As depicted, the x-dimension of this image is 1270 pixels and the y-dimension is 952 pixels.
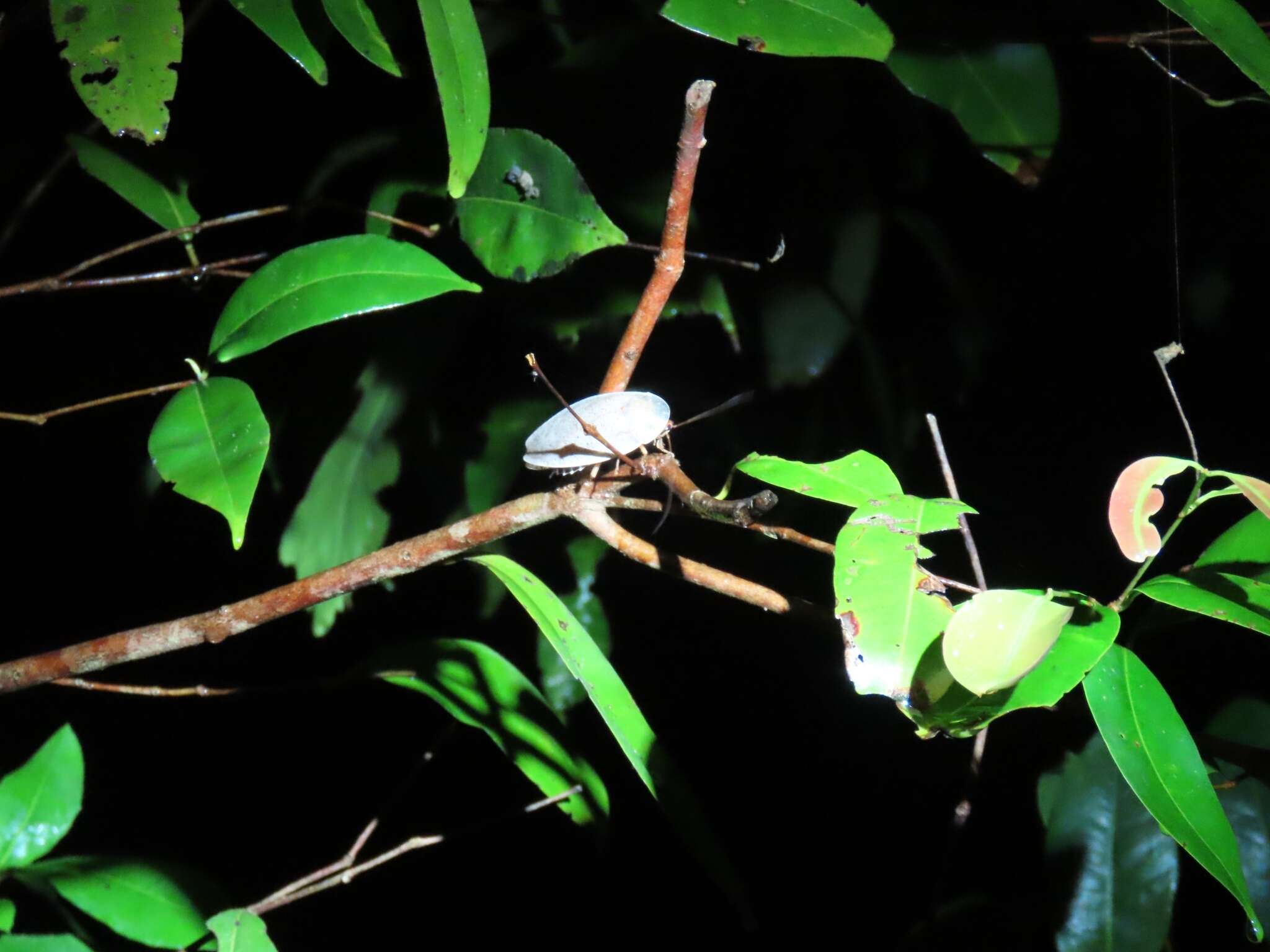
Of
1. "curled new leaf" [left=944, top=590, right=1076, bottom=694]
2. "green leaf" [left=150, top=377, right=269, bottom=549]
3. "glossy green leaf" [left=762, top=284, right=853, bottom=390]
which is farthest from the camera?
"glossy green leaf" [left=762, top=284, right=853, bottom=390]

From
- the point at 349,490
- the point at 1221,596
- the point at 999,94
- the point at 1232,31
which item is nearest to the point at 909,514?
the point at 1221,596

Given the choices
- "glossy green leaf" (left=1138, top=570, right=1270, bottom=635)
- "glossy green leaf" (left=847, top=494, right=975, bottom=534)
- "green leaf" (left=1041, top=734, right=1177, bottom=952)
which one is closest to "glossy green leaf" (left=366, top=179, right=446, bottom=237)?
"glossy green leaf" (left=847, top=494, right=975, bottom=534)

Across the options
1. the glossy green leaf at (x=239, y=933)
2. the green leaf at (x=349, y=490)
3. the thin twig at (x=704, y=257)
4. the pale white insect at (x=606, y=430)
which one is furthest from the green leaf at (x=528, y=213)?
the glossy green leaf at (x=239, y=933)

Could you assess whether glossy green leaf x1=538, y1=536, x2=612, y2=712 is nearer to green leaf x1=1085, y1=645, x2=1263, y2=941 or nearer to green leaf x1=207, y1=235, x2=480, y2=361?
green leaf x1=207, y1=235, x2=480, y2=361

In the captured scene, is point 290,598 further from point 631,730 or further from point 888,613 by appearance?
point 888,613

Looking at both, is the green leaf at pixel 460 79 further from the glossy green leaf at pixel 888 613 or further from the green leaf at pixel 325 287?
the glossy green leaf at pixel 888 613

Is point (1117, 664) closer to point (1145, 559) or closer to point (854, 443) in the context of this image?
point (1145, 559)
